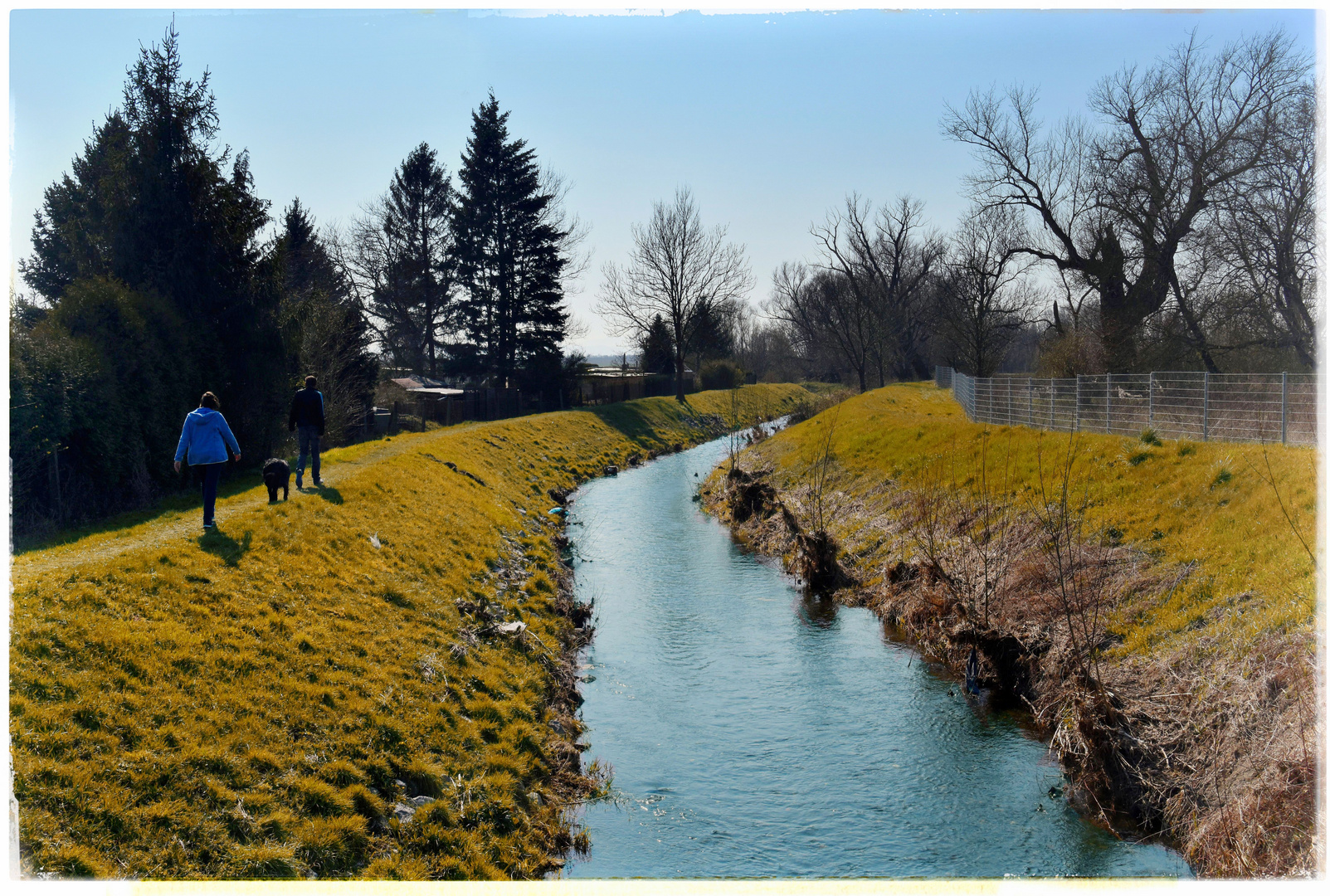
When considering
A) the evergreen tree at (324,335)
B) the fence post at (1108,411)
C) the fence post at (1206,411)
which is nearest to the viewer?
the fence post at (1206,411)

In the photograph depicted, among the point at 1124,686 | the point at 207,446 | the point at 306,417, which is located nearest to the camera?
the point at 1124,686

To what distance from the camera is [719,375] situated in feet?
219

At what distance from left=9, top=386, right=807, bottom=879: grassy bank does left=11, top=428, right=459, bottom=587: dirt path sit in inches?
2.7

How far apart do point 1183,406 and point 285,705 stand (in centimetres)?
1667

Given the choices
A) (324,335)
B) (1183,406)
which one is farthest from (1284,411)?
(324,335)

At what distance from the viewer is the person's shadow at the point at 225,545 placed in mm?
10352

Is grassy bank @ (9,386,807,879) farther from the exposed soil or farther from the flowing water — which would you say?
the exposed soil

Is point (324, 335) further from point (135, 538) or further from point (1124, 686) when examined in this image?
point (1124, 686)

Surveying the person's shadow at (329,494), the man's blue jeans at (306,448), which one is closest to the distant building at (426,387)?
the man's blue jeans at (306,448)

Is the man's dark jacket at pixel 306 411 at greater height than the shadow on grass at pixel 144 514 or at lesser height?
greater

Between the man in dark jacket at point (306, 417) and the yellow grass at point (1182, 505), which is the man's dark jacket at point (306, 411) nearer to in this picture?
the man in dark jacket at point (306, 417)

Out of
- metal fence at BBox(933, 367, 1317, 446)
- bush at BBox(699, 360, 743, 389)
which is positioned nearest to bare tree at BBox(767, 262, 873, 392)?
bush at BBox(699, 360, 743, 389)

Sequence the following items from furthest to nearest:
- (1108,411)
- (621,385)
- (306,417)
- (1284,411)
A: (621,385) < (1108,411) < (306,417) < (1284,411)

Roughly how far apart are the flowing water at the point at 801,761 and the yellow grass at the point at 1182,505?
2.43m
